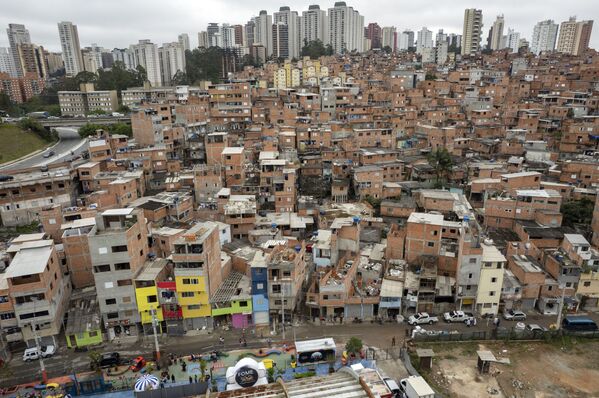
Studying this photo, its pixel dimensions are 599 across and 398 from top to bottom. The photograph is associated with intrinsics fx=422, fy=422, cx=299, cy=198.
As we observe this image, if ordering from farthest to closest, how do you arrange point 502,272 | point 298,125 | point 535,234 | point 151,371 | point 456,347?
point 298,125
point 535,234
point 502,272
point 456,347
point 151,371

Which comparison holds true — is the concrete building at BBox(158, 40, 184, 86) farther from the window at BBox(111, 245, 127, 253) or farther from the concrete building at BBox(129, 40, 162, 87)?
the window at BBox(111, 245, 127, 253)

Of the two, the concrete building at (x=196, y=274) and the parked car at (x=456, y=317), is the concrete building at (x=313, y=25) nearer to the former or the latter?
the concrete building at (x=196, y=274)

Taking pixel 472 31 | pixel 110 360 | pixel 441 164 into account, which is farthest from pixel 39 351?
pixel 472 31

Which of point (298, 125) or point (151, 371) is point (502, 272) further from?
point (298, 125)

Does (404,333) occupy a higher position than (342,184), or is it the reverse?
(342,184)

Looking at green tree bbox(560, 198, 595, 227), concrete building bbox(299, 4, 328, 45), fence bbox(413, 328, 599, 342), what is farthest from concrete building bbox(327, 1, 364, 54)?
fence bbox(413, 328, 599, 342)

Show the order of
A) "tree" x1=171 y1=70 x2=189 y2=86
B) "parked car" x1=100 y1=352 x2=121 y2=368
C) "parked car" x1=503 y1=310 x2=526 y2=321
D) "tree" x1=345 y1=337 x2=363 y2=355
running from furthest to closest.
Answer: "tree" x1=171 y1=70 x2=189 y2=86 < "parked car" x1=503 y1=310 x2=526 y2=321 < "parked car" x1=100 y1=352 x2=121 y2=368 < "tree" x1=345 y1=337 x2=363 y2=355

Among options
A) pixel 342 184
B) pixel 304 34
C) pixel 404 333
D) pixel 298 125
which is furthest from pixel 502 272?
pixel 304 34
